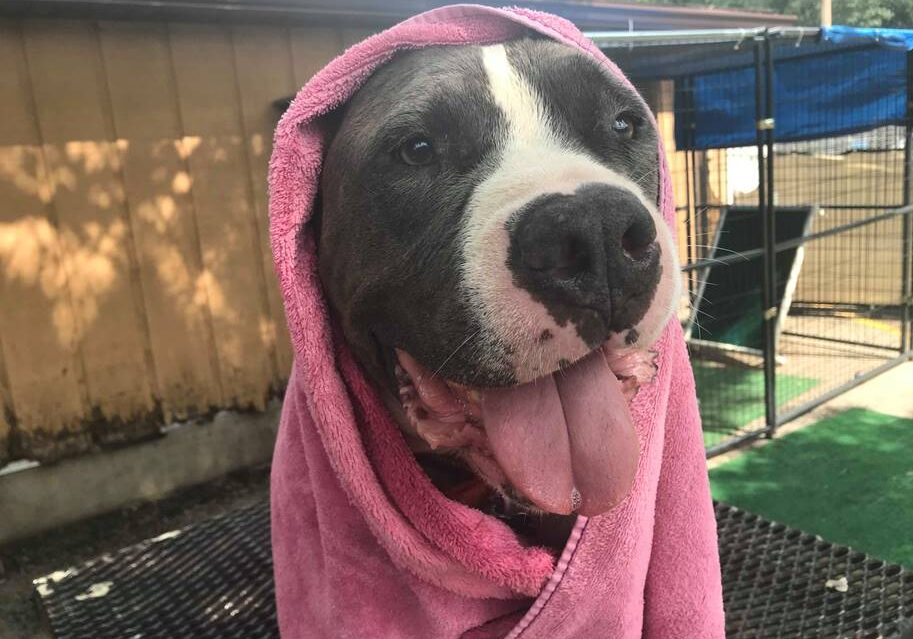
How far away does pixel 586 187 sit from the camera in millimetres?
1110

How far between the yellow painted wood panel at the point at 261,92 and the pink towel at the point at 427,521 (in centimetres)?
312

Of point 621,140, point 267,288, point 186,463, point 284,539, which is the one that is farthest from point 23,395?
point 621,140

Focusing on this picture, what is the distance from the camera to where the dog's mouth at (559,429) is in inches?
48.3

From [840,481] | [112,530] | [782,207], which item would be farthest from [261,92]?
[782,207]

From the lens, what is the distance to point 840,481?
400cm

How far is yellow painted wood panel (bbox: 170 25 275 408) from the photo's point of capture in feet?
13.8

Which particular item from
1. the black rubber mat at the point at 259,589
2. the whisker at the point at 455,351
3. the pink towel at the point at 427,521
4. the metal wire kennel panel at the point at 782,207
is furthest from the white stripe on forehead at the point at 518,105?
the metal wire kennel panel at the point at 782,207

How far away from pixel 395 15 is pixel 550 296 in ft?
13.3

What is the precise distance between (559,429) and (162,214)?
358cm

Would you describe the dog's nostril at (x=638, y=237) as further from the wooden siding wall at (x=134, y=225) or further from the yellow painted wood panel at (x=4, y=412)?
the yellow painted wood panel at (x=4, y=412)

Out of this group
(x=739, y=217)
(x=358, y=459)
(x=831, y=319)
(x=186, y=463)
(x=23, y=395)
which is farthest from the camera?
(x=831, y=319)

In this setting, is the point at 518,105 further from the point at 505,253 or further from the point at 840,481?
the point at 840,481

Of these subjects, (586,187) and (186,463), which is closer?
(586,187)

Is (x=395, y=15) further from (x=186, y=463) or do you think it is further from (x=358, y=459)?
(x=358, y=459)
